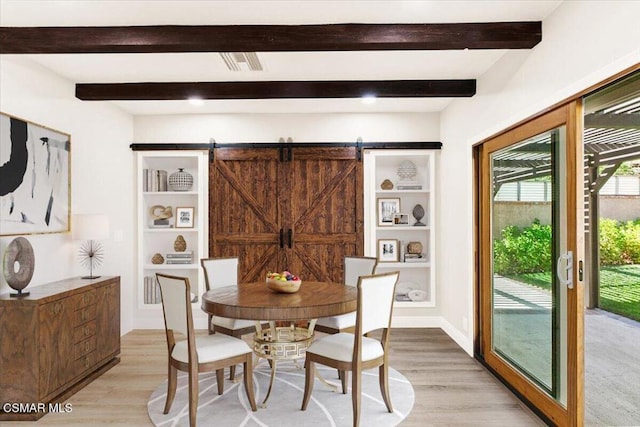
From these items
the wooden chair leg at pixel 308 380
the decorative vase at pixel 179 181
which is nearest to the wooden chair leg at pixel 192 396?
the wooden chair leg at pixel 308 380

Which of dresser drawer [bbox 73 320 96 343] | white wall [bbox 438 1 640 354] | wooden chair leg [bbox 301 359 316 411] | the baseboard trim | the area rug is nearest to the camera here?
white wall [bbox 438 1 640 354]

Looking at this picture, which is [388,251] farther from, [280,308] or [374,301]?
[280,308]

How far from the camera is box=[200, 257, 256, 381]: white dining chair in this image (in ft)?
11.5

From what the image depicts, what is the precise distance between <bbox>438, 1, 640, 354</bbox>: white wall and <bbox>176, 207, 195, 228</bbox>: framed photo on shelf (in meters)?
3.12

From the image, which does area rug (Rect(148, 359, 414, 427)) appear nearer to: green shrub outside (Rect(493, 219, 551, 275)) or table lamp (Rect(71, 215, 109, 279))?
green shrub outside (Rect(493, 219, 551, 275))

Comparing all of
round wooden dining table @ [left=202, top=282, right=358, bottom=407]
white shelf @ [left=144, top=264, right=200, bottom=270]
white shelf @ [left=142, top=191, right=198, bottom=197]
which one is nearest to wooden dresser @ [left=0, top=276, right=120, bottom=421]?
round wooden dining table @ [left=202, top=282, right=358, bottom=407]

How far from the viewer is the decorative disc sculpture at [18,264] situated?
2.96 meters

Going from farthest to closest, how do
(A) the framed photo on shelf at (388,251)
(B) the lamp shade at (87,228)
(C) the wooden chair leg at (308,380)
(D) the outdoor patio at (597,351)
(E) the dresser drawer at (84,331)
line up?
(A) the framed photo on shelf at (388,251) < (B) the lamp shade at (87,228) < (E) the dresser drawer at (84,331) < (C) the wooden chair leg at (308,380) < (D) the outdoor patio at (597,351)

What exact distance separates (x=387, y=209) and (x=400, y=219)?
21 cm

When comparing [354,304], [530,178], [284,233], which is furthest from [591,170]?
[284,233]

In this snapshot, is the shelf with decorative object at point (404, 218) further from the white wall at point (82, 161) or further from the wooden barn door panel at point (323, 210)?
the white wall at point (82, 161)

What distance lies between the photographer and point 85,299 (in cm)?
346

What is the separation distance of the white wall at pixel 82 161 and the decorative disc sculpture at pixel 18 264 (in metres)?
0.21

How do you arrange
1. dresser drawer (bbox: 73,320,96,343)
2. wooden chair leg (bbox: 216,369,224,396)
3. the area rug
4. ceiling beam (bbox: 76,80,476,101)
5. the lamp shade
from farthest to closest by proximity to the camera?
ceiling beam (bbox: 76,80,476,101) → the lamp shade → dresser drawer (bbox: 73,320,96,343) → wooden chair leg (bbox: 216,369,224,396) → the area rug
